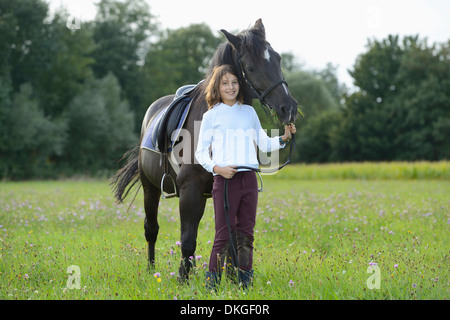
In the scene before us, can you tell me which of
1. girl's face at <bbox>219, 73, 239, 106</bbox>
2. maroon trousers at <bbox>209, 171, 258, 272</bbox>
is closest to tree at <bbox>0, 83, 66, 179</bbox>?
girl's face at <bbox>219, 73, 239, 106</bbox>

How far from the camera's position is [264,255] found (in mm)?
5602

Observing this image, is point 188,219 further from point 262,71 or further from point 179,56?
point 179,56

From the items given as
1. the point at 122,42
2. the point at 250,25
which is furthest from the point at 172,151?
the point at 122,42

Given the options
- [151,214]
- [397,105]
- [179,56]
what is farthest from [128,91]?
[151,214]

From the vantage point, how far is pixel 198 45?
156ft

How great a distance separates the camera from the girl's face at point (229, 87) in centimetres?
397

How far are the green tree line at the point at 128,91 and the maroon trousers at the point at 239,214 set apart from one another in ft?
74.8

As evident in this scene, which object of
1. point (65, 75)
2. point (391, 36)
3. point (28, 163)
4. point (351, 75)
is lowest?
point (28, 163)

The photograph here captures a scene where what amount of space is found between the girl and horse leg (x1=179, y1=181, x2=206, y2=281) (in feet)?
0.94

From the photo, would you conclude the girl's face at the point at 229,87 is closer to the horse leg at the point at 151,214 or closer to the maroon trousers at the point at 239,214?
the maroon trousers at the point at 239,214

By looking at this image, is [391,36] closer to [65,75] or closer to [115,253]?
[65,75]

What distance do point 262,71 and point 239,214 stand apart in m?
1.26

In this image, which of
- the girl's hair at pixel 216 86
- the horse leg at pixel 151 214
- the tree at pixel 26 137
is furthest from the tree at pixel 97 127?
the girl's hair at pixel 216 86
